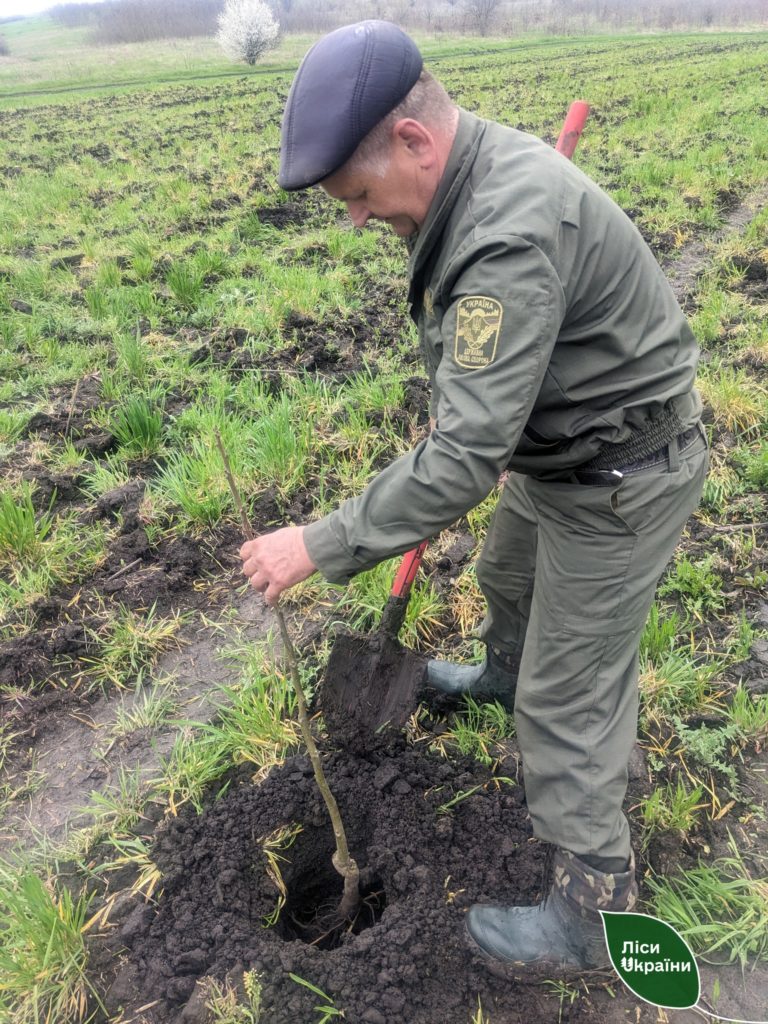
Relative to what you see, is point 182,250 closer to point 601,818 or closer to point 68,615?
point 68,615

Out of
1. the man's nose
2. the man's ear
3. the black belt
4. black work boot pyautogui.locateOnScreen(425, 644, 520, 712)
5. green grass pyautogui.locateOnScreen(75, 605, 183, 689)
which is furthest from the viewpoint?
green grass pyautogui.locateOnScreen(75, 605, 183, 689)

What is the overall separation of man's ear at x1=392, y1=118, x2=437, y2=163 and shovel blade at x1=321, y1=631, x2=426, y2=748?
1453 mm

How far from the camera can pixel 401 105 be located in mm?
1387

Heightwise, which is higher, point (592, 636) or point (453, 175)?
point (453, 175)

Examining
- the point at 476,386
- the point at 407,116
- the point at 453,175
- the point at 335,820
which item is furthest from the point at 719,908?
the point at 407,116

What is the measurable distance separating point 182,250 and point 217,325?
2247mm

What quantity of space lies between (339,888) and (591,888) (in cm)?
88

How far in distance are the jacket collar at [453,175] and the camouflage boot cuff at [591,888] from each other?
5.04ft

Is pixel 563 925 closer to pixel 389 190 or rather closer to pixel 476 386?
pixel 476 386

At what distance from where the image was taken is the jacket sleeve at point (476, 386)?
50.4 inches

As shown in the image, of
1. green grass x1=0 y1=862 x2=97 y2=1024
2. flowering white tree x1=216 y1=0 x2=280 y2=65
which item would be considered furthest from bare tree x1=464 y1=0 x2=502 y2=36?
green grass x1=0 y1=862 x2=97 y2=1024

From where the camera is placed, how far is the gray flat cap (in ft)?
4.38

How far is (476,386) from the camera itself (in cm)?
130

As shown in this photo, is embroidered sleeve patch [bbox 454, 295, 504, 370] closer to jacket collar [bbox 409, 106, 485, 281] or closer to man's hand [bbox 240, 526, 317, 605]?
jacket collar [bbox 409, 106, 485, 281]
